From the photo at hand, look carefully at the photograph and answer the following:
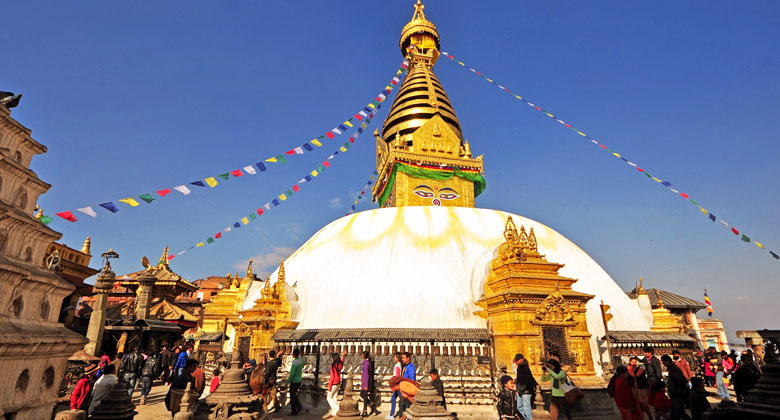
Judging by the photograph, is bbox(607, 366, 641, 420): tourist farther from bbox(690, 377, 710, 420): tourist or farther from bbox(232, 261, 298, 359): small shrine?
bbox(232, 261, 298, 359): small shrine

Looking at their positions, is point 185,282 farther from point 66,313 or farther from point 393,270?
point 393,270

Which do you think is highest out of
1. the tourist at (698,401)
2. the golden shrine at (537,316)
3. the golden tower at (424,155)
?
the golden tower at (424,155)

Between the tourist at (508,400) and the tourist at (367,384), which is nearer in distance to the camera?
the tourist at (508,400)

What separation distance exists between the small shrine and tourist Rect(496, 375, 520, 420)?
8.06m

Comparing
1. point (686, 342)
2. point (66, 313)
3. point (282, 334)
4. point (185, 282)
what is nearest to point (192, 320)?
point (185, 282)

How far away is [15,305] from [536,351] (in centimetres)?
1029

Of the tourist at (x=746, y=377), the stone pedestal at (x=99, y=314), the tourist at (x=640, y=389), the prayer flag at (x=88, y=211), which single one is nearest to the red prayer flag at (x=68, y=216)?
the prayer flag at (x=88, y=211)

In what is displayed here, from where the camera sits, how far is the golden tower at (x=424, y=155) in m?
22.7

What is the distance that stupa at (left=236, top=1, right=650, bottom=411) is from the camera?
10.4 meters

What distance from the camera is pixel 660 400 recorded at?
6766 millimetres

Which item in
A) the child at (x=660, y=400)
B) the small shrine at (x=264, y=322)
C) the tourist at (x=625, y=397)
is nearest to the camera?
the tourist at (x=625, y=397)

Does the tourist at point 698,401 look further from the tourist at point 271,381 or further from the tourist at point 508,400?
the tourist at point 271,381

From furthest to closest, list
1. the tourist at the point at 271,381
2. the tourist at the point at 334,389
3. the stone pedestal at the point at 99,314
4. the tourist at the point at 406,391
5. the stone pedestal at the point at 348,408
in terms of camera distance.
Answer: the stone pedestal at the point at 99,314 < the tourist at the point at 271,381 < the tourist at the point at 334,389 < the stone pedestal at the point at 348,408 < the tourist at the point at 406,391

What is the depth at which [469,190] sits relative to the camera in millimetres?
23297
